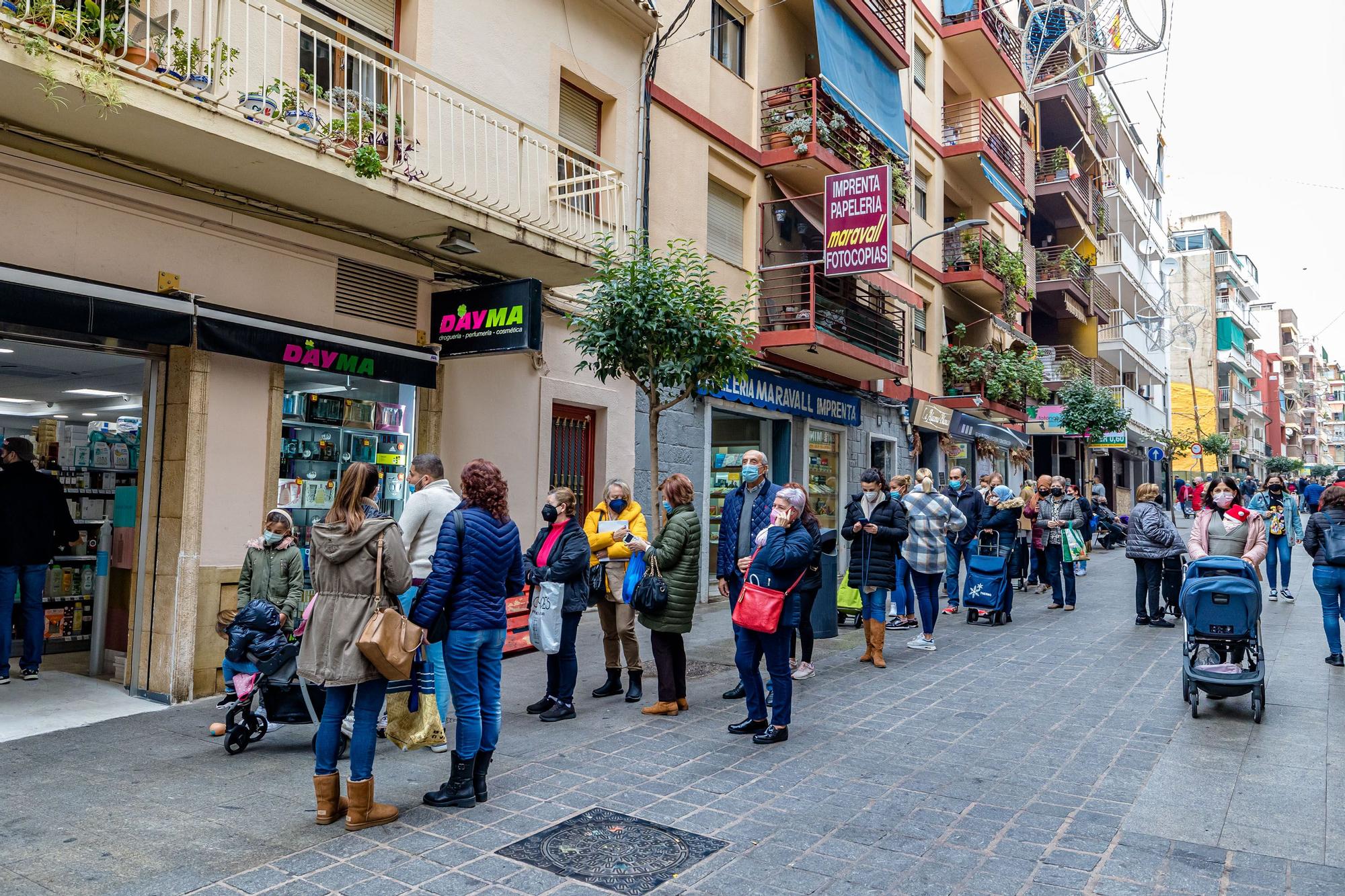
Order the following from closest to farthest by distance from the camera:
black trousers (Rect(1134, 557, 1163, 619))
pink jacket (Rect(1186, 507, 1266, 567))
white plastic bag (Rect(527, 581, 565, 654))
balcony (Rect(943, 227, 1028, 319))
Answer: white plastic bag (Rect(527, 581, 565, 654)) → pink jacket (Rect(1186, 507, 1266, 567)) → black trousers (Rect(1134, 557, 1163, 619)) → balcony (Rect(943, 227, 1028, 319))

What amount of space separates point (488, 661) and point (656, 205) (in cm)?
903

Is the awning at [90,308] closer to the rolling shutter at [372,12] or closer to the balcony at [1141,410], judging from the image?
the rolling shutter at [372,12]

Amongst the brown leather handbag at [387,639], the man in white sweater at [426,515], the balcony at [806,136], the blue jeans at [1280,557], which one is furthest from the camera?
the balcony at [806,136]

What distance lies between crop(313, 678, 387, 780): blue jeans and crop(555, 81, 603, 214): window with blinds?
749cm

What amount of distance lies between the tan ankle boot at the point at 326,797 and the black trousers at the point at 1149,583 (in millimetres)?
9762

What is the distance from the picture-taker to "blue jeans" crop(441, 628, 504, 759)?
16.0ft

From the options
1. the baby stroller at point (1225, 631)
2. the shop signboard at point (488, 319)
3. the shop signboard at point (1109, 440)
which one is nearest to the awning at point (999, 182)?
the shop signboard at point (1109, 440)

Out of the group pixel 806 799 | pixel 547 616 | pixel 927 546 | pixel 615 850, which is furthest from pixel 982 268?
pixel 615 850

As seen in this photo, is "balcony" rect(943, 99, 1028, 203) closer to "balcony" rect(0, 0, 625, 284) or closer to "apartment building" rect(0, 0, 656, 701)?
"apartment building" rect(0, 0, 656, 701)

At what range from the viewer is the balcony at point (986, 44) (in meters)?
22.3

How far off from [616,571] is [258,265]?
407 centimetres

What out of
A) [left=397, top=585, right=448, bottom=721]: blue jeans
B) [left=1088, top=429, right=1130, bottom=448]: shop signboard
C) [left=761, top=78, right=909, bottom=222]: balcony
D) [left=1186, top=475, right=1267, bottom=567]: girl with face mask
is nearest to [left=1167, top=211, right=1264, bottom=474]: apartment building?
[left=1088, top=429, right=1130, bottom=448]: shop signboard

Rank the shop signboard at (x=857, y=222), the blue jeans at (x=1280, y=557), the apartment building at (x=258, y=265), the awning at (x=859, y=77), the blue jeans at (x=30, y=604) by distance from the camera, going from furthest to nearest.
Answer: the awning at (x=859, y=77), the shop signboard at (x=857, y=222), the blue jeans at (x=1280, y=557), the blue jeans at (x=30, y=604), the apartment building at (x=258, y=265)

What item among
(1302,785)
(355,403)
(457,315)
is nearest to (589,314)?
(457,315)
